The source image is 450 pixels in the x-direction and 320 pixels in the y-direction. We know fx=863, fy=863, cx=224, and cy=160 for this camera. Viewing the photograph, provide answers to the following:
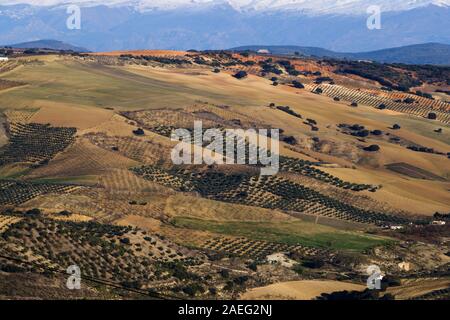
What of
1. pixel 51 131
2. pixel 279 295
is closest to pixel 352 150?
→ pixel 51 131

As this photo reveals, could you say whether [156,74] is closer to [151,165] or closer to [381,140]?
[381,140]

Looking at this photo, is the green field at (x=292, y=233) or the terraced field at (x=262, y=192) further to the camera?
the terraced field at (x=262, y=192)

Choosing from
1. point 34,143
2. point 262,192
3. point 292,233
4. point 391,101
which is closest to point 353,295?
point 292,233

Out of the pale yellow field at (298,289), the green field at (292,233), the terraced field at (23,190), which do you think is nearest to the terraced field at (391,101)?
the green field at (292,233)

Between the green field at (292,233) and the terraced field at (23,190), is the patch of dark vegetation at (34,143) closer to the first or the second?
the terraced field at (23,190)
